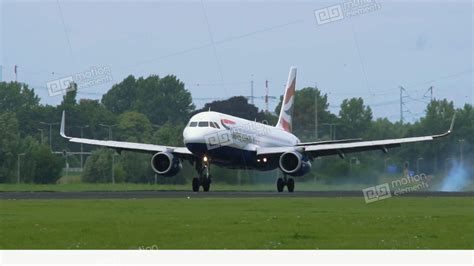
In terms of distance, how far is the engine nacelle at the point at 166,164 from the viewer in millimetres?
69438

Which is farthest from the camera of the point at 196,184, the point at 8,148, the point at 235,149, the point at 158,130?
the point at 158,130

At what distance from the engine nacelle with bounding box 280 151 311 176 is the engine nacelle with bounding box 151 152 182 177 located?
17.7ft

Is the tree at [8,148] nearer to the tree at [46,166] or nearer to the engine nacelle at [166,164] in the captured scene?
the tree at [46,166]

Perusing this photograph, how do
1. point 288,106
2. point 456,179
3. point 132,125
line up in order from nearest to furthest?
point 456,179 < point 288,106 < point 132,125

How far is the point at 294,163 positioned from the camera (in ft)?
230

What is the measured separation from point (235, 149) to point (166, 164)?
3.81 metres

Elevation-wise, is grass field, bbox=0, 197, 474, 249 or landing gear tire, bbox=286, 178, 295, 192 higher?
landing gear tire, bbox=286, 178, 295, 192

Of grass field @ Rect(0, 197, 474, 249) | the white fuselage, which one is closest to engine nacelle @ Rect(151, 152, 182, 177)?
the white fuselage

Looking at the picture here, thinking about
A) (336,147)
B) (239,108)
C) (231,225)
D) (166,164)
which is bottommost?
(231,225)

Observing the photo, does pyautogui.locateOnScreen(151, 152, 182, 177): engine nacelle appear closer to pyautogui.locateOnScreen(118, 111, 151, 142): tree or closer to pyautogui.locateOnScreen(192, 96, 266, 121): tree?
pyautogui.locateOnScreen(192, 96, 266, 121): tree

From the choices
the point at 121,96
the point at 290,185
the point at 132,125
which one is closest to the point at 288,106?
the point at 290,185

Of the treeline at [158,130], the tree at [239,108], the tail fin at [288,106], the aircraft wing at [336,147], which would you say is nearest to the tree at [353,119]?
the treeline at [158,130]

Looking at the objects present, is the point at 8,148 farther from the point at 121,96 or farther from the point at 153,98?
the point at 121,96

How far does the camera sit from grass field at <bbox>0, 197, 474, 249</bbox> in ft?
98.2
